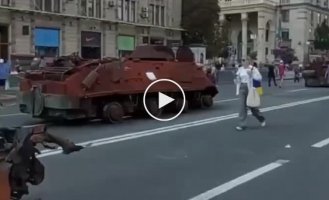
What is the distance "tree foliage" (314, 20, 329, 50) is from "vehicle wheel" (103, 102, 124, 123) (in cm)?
8175

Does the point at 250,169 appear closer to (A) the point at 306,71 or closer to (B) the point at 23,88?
(B) the point at 23,88

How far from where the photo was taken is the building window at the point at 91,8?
4507cm

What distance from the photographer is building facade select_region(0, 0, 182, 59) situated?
39031mm

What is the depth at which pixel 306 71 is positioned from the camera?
37969mm

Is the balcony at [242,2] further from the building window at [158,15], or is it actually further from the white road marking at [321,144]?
the white road marking at [321,144]

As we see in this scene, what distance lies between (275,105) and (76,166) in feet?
44.2

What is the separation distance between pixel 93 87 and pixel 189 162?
604cm

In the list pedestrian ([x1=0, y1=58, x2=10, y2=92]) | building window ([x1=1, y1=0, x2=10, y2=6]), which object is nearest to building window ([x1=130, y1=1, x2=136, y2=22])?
building window ([x1=1, y1=0, x2=10, y2=6])

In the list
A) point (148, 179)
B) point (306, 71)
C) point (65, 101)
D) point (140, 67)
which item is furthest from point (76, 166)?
point (306, 71)

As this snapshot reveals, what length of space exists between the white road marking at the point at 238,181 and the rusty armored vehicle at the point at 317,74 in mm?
29170
